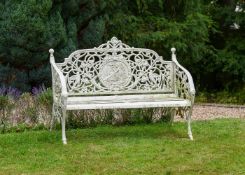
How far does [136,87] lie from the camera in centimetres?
744

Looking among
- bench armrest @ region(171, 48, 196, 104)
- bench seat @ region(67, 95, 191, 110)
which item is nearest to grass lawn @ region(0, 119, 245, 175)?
bench seat @ region(67, 95, 191, 110)

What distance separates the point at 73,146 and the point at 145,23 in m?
6.06

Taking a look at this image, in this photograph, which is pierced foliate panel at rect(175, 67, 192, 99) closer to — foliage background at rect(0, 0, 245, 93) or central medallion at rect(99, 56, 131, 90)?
central medallion at rect(99, 56, 131, 90)

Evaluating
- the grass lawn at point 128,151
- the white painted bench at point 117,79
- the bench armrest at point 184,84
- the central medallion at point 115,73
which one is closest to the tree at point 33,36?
the white painted bench at point 117,79

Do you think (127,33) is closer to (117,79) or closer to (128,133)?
(117,79)

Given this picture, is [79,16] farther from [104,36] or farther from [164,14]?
[164,14]

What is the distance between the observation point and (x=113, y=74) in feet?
23.9

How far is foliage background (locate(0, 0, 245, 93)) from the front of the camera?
8906 mm

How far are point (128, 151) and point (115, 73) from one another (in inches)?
63.7

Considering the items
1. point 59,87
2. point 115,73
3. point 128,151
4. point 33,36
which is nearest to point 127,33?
point 33,36

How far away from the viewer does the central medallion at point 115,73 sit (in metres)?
7.27

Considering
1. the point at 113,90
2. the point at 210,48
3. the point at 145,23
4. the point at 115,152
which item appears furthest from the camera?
the point at 210,48

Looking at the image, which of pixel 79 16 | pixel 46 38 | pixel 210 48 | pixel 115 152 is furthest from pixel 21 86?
pixel 210 48

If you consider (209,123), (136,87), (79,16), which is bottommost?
(209,123)
